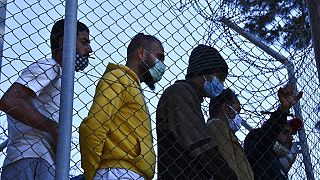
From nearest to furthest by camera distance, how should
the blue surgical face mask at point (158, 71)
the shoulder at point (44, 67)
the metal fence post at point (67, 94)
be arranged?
the metal fence post at point (67, 94)
the shoulder at point (44, 67)
the blue surgical face mask at point (158, 71)

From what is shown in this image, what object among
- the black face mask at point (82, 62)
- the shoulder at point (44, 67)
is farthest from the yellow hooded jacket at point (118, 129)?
the shoulder at point (44, 67)

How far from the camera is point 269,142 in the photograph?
13.8ft

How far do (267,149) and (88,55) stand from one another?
1318 millimetres

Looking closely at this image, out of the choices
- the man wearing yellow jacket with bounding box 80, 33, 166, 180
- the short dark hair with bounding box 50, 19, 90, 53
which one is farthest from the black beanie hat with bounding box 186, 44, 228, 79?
the short dark hair with bounding box 50, 19, 90, 53

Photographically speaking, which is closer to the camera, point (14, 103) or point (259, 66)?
point (14, 103)

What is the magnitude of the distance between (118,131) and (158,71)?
1.58 feet

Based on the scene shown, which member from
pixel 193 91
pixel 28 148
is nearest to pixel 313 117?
pixel 193 91

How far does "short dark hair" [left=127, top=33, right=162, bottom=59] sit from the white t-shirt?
1.48 feet

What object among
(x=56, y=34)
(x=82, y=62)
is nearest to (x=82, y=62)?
(x=82, y=62)

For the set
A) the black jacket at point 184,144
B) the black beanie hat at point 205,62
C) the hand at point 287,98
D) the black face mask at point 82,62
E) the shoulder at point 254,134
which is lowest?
the black jacket at point 184,144

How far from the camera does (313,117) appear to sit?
14.3 ft

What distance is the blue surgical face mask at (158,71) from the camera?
3684 millimetres

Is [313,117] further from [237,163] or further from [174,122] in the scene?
[174,122]

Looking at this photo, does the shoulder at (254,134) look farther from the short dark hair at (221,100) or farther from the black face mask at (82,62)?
the black face mask at (82,62)
